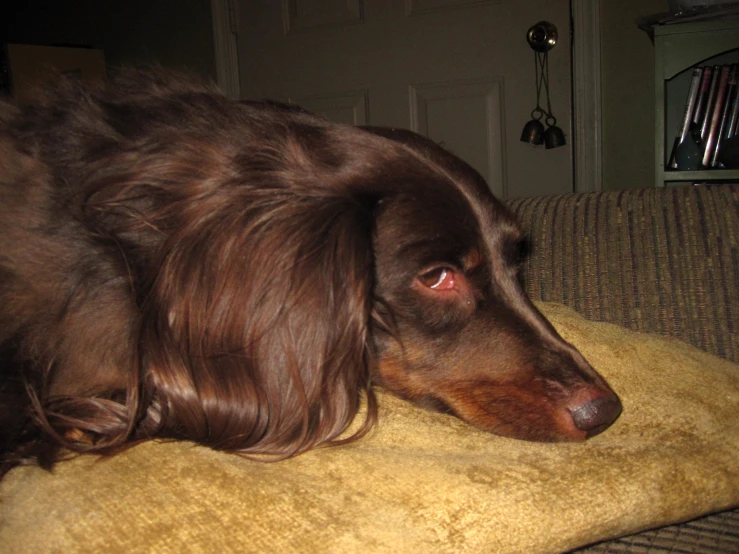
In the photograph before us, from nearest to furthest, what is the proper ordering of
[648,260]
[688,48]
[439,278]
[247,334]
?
1. [247,334]
2. [439,278]
3. [648,260]
4. [688,48]

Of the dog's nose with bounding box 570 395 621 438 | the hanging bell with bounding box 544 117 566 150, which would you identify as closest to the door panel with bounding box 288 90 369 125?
the hanging bell with bounding box 544 117 566 150

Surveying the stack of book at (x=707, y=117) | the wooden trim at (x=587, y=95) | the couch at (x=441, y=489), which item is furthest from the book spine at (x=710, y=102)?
the couch at (x=441, y=489)

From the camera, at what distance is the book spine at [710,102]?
3.18 metres

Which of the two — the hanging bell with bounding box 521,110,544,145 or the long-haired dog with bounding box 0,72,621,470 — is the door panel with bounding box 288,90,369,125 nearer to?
the hanging bell with bounding box 521,110,544,145

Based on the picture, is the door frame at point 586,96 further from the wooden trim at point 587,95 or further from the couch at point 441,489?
the couch at point 441,489

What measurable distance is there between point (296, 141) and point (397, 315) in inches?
15.9

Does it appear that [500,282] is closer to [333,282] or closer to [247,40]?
[333,282]

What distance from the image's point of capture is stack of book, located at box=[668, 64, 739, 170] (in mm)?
3143

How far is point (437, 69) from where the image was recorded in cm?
394

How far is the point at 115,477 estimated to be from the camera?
0.91 meters

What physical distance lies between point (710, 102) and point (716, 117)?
0.09 metres

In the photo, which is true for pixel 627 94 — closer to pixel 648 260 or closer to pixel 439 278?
pixel 648 260

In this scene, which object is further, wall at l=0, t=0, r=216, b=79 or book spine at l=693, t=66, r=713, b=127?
wall at l=0, t=0, r=216, b=79

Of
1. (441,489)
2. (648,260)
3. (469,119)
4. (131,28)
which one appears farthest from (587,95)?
(131,28)
